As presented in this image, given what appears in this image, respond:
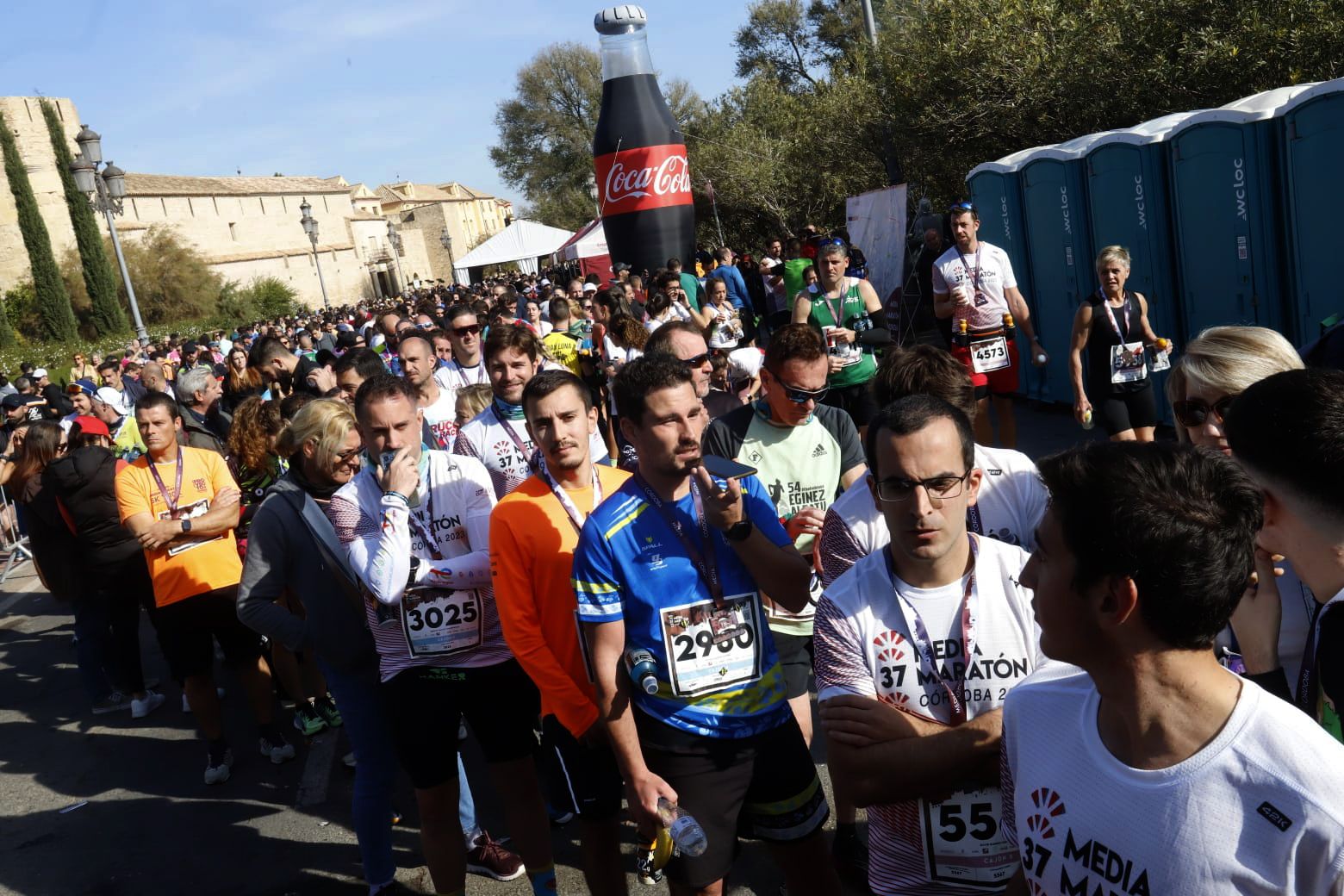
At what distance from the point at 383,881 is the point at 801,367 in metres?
2.63

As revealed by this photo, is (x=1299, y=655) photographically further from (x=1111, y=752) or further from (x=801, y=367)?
(x=801, y=367)

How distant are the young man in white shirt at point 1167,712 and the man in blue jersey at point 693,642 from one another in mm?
1223

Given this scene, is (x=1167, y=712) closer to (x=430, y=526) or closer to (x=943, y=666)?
(x=943, y=666)

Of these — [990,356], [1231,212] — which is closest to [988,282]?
[990,356]

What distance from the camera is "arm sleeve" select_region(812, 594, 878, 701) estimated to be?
2129mm

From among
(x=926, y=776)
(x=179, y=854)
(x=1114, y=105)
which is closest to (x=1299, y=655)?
(x=926, y=776)

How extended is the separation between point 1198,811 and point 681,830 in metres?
1.49

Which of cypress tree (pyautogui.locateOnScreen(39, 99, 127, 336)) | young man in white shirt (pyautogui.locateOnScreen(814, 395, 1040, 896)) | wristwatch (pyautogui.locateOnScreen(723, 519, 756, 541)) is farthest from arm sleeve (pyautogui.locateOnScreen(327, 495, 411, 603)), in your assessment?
cypress tree (pyautogui.locateOnScreen(39, 99, 127, 336))

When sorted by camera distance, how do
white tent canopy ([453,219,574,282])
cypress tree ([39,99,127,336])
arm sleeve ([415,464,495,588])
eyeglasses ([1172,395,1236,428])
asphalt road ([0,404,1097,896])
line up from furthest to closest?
cypress tree ([39,99,127,336]) → white tent canopy ([453,219,574,282]) → asphalt road ([0,404,1097,896]) → arm sleeve ([415,464,495,588]) → eyeglasses ([1172,395,1236,428])

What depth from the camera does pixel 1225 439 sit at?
221 cm

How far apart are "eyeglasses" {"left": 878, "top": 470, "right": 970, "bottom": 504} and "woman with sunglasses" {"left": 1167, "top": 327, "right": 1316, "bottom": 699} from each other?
22.7 inches

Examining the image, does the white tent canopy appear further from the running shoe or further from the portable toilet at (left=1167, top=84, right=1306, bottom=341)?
the running shoe

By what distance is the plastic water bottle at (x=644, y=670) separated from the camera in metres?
2.67

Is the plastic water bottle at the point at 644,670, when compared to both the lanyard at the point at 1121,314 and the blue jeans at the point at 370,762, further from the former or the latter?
the lanyard at the point at 1121,314
